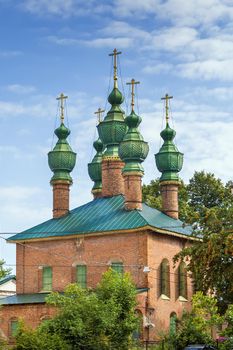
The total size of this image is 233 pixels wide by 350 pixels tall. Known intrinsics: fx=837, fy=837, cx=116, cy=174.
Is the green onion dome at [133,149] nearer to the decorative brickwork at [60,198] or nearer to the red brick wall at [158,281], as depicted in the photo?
the red brick wall at [158,281]

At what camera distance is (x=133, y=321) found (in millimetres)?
35625

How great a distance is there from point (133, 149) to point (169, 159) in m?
4.23

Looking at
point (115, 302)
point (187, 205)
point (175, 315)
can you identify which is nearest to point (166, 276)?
point (175, 315)

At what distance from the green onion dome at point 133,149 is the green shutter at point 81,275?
5.73m

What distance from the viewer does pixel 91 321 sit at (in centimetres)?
3319

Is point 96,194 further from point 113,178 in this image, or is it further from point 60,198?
point 113,178

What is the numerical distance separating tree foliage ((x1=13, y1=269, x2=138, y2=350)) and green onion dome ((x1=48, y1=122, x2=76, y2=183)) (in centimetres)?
1403

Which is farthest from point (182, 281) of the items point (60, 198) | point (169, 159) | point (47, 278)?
point (60, 198)

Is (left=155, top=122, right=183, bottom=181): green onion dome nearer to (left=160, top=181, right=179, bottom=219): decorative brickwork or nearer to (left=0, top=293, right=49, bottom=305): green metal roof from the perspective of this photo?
(left=160, top=181, right=179, bottom=219): decorative brickwork

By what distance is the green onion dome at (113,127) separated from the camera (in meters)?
48.7

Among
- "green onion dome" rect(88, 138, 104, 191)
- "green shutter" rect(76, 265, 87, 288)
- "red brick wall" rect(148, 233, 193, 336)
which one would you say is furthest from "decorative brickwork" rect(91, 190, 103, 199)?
"red brick wall" rect(148, 233, 193, 336)

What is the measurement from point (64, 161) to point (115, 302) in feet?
50.7

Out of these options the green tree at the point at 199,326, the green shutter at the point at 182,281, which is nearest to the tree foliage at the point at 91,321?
the green tree at the point at 199,326

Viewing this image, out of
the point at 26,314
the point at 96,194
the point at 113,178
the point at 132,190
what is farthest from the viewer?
the point at 96,194
